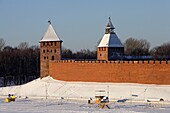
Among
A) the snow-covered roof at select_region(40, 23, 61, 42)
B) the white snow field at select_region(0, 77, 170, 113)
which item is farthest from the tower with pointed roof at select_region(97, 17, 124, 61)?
the white snow field at select_region(0, 77, 170, 113)

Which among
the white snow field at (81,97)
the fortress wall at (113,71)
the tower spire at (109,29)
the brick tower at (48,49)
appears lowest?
the white snow field at (81,97)

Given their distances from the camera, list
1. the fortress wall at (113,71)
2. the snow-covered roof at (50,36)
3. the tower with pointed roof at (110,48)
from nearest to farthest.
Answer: the fortress wall at (113,71) → the snow-covered roof at (50,36) → the tower with pointed roof at (110,48)

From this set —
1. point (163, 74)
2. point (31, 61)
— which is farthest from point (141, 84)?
point (31, 61)

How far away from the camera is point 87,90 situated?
2823 cm

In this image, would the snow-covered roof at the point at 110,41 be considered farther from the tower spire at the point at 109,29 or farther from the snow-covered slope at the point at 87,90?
the snow-covered slope at the point at 87,90

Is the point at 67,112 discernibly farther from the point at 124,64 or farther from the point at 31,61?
the point at 31,61

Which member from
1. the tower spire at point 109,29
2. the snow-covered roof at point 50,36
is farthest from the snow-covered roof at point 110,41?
the snow-covered roof at point 50,36

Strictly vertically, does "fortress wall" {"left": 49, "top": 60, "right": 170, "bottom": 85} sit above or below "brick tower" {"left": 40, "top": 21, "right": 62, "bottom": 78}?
below

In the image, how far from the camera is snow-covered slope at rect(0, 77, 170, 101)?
83.8 ft

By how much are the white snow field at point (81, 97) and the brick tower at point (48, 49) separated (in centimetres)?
397

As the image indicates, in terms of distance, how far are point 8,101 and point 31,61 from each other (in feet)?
93.3

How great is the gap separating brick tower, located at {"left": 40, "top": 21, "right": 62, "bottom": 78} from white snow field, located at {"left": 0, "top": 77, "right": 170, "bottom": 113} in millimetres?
3972

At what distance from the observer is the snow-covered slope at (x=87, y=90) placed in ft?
83.8

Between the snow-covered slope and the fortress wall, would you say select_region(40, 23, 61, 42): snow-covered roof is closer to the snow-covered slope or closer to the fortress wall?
the fortress wall
